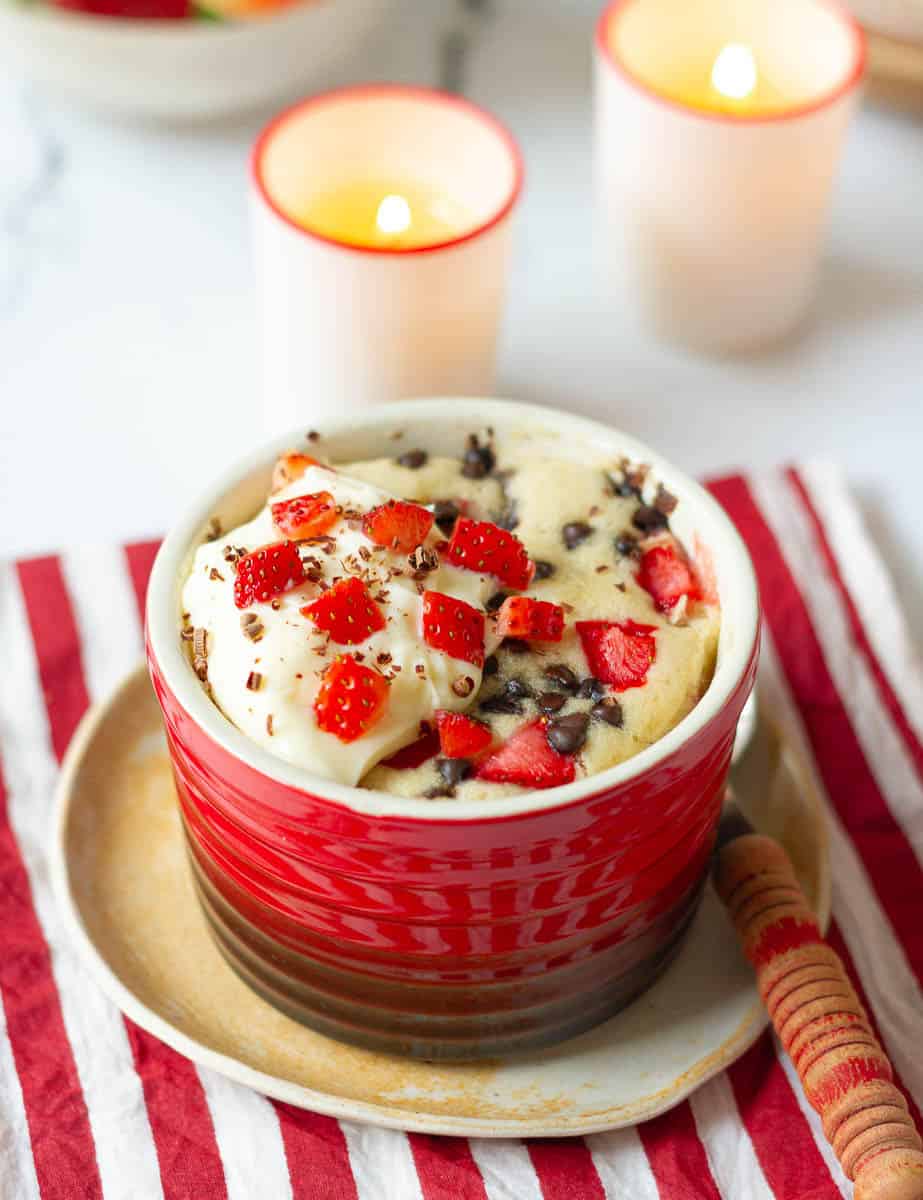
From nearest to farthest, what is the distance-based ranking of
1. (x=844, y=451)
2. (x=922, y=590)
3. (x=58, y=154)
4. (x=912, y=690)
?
(x=912, y=690)
(x=922, y=590)
(x=844, y=451)
(x=58, y=154)

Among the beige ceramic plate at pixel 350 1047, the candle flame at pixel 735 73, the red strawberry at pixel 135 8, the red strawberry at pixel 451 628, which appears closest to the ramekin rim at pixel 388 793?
the red strawberry at pixel 451 628

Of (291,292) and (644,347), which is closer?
(291,292)

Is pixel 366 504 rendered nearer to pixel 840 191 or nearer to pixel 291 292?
pixel 291 292

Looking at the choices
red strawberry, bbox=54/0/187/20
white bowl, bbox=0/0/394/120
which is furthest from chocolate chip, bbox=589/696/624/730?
red strawberry, bbox=54/0/187/20

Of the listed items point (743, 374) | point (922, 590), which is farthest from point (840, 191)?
point (922, 590)

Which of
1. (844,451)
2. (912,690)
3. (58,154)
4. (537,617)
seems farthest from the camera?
(58,154)
